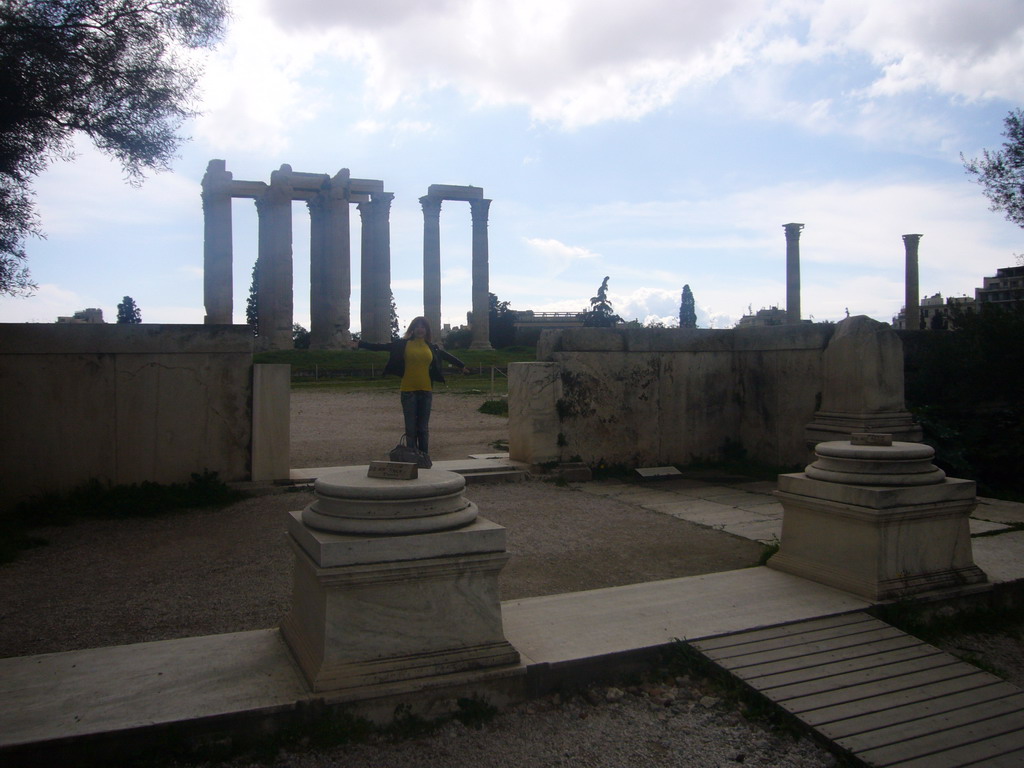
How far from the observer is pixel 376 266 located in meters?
37.0

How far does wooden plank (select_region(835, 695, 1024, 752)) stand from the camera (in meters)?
3.05

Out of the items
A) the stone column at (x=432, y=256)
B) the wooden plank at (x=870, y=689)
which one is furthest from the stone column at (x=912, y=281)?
the wooden plank at (x=870, y=689)

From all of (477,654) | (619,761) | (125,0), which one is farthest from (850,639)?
(125,0)

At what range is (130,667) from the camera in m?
3.36

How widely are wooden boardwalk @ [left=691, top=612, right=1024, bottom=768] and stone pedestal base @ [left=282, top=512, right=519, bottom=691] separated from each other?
120 cm

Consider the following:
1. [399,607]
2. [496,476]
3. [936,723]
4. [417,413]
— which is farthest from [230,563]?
[936,723]

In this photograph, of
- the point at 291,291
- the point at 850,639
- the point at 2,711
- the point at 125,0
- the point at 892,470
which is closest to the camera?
the point at 2,711

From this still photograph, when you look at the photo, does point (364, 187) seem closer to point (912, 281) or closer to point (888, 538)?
point (912, 281)

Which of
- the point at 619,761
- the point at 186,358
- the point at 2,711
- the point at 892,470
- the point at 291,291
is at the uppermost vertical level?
the point at 291,291

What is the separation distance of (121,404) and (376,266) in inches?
1190

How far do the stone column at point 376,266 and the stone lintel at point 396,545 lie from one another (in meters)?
34.2

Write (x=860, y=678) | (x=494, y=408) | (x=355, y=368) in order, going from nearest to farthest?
1. (x=860, y=678)
2. (x=494, y=408)
3. (x=355, y=368)

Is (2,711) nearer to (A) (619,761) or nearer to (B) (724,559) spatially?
(A) (619,761)

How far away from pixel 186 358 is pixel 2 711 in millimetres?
5273
